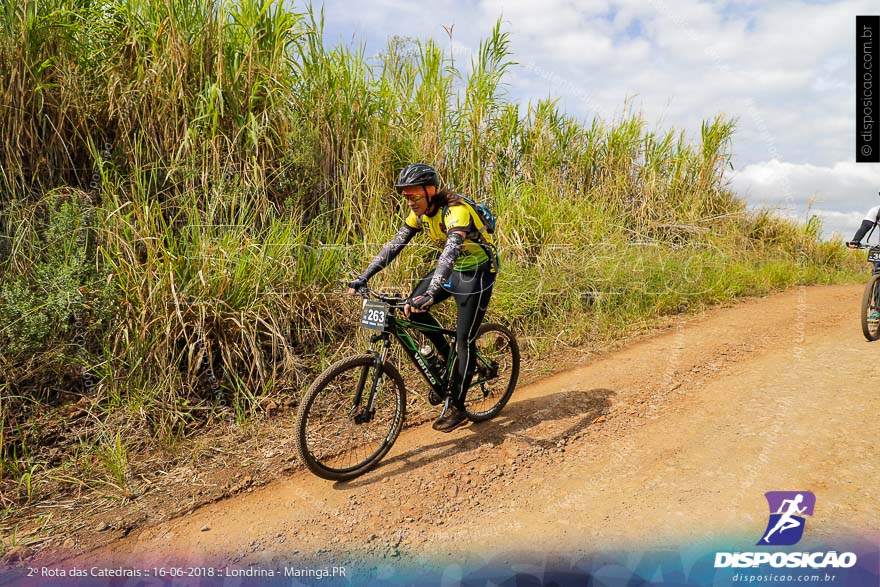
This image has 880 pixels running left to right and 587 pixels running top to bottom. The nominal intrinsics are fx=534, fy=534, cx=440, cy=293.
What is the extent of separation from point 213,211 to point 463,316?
2438mm

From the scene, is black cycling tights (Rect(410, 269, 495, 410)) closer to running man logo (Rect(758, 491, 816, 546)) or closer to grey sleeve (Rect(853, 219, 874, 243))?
running man logo (Rect(758, 491, 816, 546))

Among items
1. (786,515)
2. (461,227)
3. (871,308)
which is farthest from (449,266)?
(871,308)

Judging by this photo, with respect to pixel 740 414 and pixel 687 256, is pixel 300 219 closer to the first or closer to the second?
pixel 740 414


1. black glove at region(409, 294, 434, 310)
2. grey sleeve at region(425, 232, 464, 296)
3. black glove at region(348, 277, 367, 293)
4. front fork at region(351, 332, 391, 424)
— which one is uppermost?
grey sleeve at region(425, 232, 464, 296)

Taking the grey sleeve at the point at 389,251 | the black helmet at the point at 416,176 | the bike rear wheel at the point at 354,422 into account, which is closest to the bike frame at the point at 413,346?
the bike rear wheel at the point at 354,422

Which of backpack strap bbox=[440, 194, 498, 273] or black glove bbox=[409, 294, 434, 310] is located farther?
backpack strap bbox=[440, 194, 498, 273]

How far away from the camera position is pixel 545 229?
677 cm

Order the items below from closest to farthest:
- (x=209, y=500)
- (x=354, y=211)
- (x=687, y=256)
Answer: (x=209, y=500) → (x=354, y=211) → (x=687, y=256)

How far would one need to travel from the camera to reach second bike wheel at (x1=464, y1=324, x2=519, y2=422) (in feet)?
13.9

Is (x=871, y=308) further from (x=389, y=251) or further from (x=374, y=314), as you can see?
(x=374, y=314)

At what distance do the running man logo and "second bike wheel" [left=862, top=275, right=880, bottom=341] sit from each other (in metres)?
4.26

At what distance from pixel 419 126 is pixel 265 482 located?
4575mm

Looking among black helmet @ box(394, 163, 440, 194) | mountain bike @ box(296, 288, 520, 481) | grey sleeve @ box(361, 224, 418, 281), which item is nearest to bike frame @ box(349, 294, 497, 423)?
mountain bike @ box(296, 288, 520, 481)

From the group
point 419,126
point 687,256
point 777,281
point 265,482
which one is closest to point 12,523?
point 265,482
